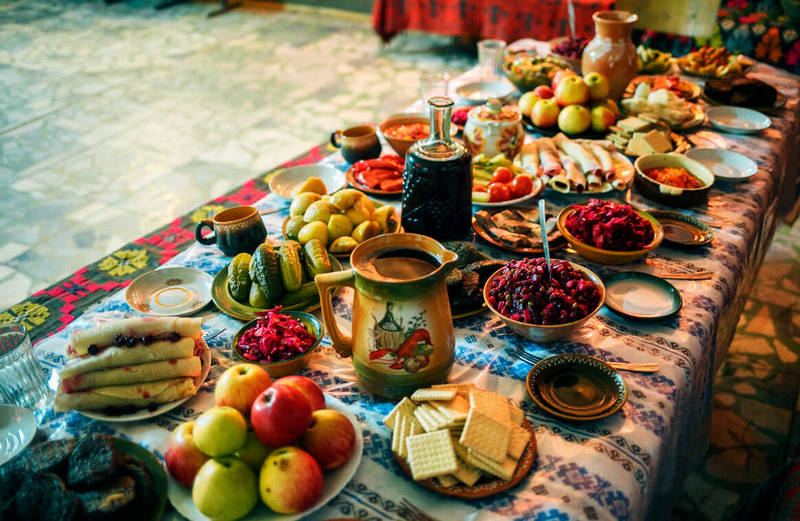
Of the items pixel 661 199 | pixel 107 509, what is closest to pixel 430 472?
pixel 107 509

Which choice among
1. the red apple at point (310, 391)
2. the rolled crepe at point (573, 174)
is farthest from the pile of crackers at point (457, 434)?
the rolled crepe at point (573, 174)

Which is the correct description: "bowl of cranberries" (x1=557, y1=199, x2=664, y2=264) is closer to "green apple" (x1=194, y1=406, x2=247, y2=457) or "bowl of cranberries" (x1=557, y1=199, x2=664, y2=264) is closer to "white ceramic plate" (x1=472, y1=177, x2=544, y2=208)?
"white ceramic plate" (x1=472, y1=177, x2=544, y2=208)

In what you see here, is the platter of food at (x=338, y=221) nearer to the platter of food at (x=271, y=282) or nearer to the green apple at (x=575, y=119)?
the platter of food at (x=271, y=282)

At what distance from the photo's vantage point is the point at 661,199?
1.81 metres

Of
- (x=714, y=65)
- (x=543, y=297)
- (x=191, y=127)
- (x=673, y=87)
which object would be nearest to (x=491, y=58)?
(x=673, y=87)

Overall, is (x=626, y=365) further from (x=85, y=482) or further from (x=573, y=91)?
(x=573, y=91)

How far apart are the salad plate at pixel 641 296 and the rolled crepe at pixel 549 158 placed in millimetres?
506

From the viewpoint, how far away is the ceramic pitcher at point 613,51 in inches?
90.4

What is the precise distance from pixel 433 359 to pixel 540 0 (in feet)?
14.4

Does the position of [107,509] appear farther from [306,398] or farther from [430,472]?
[430,472]

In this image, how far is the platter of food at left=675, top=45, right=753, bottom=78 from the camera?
8.62 ft

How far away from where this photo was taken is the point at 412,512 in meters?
0.96

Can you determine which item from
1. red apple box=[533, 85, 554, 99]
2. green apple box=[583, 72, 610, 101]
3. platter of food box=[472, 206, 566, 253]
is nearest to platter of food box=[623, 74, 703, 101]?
green apple box=[583, 72, 610, 101]

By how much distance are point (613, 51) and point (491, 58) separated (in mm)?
631
